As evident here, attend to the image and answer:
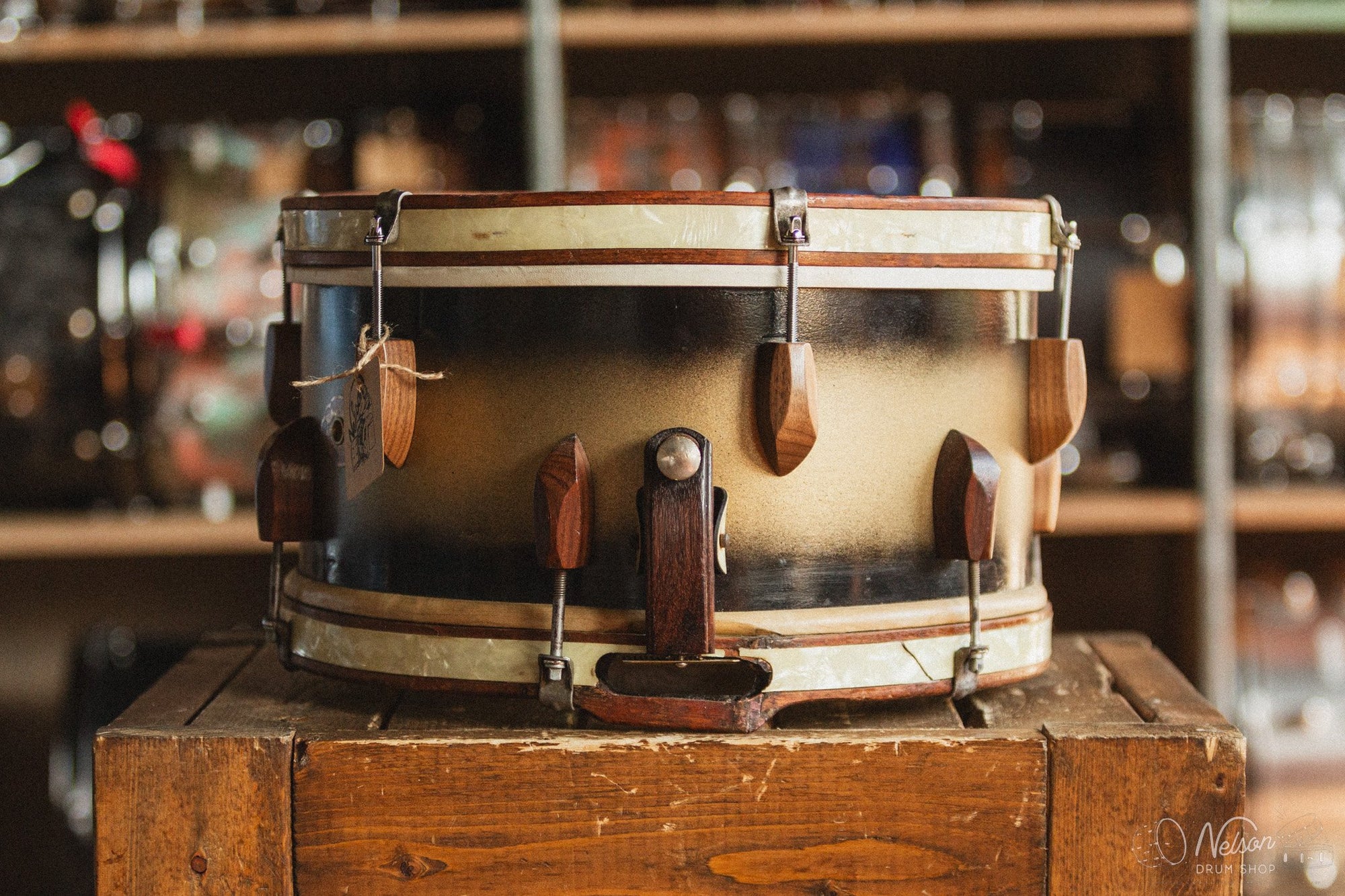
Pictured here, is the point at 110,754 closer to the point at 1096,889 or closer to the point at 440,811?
the point at 440,811

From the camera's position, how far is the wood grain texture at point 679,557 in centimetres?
76

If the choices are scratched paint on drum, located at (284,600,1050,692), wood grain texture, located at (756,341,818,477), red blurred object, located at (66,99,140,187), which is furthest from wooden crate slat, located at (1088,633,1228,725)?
red blurred object, located at (66,99,140,187)

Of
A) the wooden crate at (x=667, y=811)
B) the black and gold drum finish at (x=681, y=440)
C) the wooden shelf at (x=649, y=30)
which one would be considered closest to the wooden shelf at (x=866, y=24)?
the wooden shelf at (x=649, y=30)

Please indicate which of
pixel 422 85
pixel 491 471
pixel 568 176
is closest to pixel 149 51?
pixel 422 85

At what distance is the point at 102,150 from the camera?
6.10 feet

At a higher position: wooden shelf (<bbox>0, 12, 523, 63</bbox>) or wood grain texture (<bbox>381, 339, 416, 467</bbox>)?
wooden shelf (<bbox>0, 12, 523, 63</bbox>)

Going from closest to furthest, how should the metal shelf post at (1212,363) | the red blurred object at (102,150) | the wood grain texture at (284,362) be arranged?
the wood grain texture at (284,362)
the metal shelf post at (1212,363)
the red blurred object at (102,150)

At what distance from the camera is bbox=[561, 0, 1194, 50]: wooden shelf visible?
1.68 m

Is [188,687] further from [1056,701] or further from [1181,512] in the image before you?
[1181,512]

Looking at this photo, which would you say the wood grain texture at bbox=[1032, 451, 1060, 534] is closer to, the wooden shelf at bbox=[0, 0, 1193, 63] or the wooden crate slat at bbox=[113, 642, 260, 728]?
the wooden crate slat at bbox=[113, 642, 260, 728]

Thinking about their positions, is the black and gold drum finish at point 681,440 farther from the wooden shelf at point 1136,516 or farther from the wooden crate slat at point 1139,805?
the wooden shelf at point 1136,516

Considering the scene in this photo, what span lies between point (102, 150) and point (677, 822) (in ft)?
5.00

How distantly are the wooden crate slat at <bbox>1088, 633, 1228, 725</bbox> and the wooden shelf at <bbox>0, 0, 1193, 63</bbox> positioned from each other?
3.03 ft

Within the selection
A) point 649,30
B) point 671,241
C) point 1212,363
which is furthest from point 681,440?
point 1212,363
